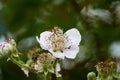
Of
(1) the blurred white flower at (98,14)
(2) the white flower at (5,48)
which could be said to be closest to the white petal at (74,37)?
(2) the white flower at (5,48)

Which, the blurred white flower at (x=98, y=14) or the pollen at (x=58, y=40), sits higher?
the blurred white flower at (x=98, y=14)

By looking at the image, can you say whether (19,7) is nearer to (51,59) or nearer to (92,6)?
(92,6)

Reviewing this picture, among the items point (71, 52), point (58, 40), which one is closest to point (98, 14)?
point (58, 40)

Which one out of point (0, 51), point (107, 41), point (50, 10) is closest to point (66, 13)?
point (50, 10)

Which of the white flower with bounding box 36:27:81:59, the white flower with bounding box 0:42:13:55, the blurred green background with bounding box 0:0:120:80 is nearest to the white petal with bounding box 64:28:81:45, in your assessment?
the white flower with bounding box 36:27:81:59

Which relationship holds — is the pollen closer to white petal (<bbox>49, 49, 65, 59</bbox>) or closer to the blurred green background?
white petal (<bbox>49, 49, 65, 59</bbox>)

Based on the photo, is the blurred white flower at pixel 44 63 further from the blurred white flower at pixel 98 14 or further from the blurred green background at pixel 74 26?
the blurred white flower at pixel 98 14

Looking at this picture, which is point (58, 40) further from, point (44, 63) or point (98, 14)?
point (98, 14)
